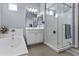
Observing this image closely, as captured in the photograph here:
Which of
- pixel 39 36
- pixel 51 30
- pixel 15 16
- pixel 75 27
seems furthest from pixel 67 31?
pixel 15 16

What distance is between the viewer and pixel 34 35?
3.67ft

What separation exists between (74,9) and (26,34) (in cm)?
79

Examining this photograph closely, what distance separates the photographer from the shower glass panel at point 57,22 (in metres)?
1.20

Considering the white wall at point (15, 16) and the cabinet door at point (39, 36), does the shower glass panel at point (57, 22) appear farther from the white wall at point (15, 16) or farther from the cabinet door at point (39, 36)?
the white wall at point (15, 16)

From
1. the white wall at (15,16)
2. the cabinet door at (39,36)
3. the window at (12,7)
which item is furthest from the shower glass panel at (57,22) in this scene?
the window at (12,7)

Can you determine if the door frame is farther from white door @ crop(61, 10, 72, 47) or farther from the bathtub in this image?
the bathtub

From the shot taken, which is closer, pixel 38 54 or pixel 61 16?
pixel 38 54

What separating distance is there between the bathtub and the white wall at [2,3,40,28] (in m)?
0.19

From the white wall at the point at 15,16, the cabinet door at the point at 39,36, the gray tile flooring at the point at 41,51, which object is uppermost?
the white wall at the point at 15,16

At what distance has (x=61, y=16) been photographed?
139cm

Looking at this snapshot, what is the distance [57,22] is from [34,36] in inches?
19.8

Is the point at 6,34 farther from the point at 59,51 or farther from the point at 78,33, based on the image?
the point at 78,33

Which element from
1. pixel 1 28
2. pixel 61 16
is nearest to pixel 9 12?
pixel 1 28

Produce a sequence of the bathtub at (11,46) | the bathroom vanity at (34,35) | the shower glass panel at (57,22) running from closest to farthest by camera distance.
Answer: the bathtub at (11,46) < the bathroom vanity at (34,35) < the shower glass panel at (57,22)
